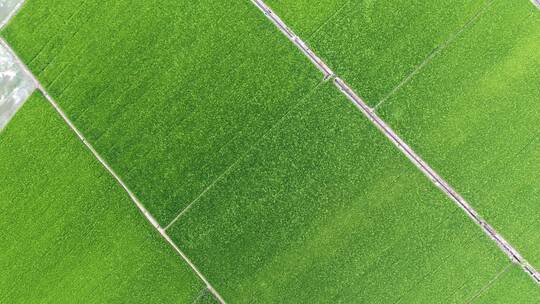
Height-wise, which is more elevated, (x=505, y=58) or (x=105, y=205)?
(x=105, y=205)

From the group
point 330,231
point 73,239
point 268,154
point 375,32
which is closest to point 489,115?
point 375,32

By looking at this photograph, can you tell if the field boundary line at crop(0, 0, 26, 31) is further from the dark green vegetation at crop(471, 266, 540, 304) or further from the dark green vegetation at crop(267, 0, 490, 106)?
the dark green vegetation at crop(471, 266, 540, 304)

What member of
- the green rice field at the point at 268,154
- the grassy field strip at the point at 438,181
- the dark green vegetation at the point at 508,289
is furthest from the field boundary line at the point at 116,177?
the dark green vegetation at the point at 508,289

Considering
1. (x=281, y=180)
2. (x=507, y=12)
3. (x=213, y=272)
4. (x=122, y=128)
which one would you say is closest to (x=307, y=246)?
(x=281, y=180)

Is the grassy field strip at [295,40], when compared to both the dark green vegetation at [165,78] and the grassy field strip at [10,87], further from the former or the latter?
the grassy field strip at [10,87]

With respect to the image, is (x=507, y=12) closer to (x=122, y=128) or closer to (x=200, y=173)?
(x=200, y=173)
